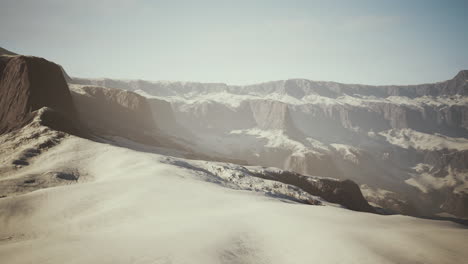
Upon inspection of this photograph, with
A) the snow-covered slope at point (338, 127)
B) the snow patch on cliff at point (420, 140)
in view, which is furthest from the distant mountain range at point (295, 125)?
the snow patch on cliff at point (420, 140)

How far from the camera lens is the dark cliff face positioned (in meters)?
22.2

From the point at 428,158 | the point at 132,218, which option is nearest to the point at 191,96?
the point at 428,158

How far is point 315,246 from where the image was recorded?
4.82 meters

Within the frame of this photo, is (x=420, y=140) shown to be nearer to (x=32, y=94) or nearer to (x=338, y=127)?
(x=338, y=127)

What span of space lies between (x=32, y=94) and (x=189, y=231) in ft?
92.5

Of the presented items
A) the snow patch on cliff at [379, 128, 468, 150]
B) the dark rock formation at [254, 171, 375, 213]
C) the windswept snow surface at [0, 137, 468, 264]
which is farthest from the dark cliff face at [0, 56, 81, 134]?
the snow patch on cliff at [379, 128, 468, 150]

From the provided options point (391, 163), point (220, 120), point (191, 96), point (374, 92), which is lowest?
point (391, 163)

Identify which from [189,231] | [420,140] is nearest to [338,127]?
[420,140]

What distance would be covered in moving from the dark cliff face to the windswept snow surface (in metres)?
16.3

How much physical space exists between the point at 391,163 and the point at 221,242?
117815 millimetres

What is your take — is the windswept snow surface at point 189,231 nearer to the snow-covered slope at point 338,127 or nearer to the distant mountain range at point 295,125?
the distant mountain range at point 295,125

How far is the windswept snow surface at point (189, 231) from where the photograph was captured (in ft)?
14.6

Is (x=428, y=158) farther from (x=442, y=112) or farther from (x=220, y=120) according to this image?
(x=220, y=120)

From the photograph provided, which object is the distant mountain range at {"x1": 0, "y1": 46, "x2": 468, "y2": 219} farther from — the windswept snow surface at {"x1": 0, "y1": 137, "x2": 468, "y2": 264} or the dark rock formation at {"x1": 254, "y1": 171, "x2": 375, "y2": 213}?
the windswept snow surface at {"x1": 0, "y1": 137, "x2": 468, "y2": 264}
